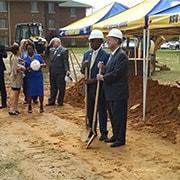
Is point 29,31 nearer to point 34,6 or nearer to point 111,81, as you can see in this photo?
point 111,81

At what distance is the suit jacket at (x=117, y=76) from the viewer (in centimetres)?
782

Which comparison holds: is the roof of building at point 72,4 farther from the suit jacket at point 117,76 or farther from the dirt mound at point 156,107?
the suit jacket at point 117,76

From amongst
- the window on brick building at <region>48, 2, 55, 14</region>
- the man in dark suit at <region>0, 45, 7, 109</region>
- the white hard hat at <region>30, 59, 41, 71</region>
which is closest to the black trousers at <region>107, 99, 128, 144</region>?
the white hard hat at <region>30, 59, 41, 71</region>

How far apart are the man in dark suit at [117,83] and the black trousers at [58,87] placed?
15.1 ft

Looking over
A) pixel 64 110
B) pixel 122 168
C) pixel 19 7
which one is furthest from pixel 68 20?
pixel 122 168

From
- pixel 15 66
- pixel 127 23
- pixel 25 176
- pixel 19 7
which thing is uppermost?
pixel 19 7

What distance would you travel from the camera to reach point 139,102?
1167 cm

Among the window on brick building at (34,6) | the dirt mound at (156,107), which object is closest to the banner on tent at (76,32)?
the dirt mound at (156,107)

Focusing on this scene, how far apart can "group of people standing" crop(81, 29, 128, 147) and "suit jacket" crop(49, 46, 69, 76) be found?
12.7 feet

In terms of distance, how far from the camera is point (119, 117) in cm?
802

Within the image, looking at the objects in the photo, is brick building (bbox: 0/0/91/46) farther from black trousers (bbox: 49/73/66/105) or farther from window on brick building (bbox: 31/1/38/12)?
black trousers (bbox: 49/73/66/105)

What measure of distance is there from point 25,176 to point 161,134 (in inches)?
130

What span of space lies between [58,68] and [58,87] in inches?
21.0

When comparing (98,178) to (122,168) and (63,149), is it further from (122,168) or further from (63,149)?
(63,149)
